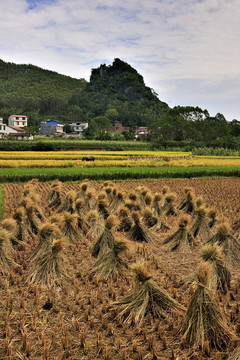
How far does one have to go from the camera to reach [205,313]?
12.0 feet

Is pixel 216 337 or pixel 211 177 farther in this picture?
pixel 211 177

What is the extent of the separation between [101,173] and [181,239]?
1325 cm

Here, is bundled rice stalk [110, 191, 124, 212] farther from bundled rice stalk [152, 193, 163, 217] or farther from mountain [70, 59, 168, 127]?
mountain [70, 59, 168, 127]

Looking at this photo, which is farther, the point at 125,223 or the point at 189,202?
the point at 189,202

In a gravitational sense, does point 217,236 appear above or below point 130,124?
below

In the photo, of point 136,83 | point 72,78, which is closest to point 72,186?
point 136,83

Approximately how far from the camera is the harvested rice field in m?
3.56

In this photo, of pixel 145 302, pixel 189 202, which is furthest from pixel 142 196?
pixel 145 302

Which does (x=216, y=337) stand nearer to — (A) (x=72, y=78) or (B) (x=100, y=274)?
(B) (x=100, y=274)

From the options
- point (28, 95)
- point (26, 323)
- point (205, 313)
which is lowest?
point (26, 323)

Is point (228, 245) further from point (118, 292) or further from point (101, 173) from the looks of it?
point (101, 173)

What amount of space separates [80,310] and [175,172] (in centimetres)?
1840

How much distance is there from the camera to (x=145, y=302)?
4.12 m

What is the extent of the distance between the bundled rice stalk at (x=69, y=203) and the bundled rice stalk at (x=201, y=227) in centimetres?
340
